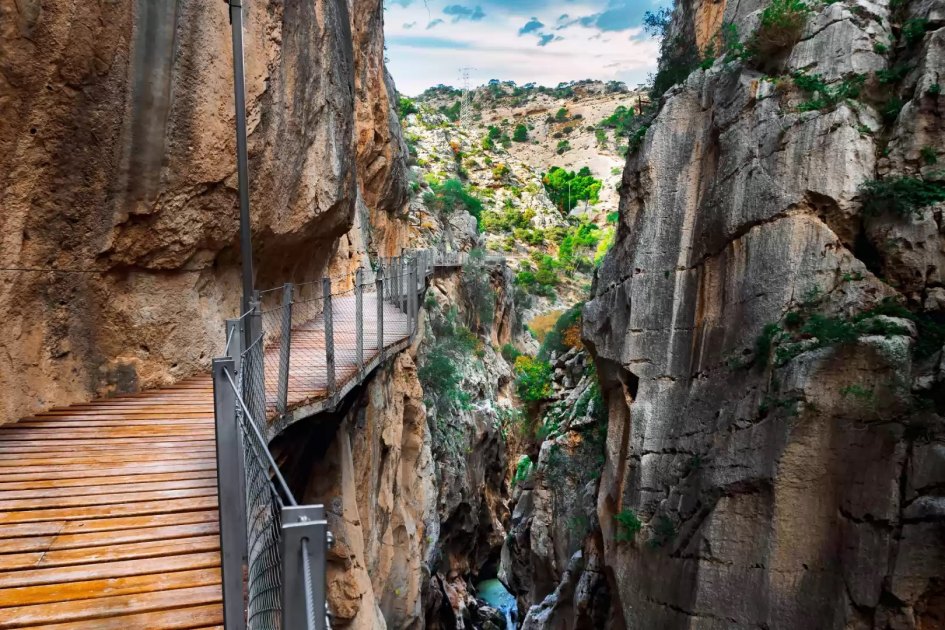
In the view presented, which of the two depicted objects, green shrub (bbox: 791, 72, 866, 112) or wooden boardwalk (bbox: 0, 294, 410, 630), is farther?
green shrub (bbox: 791, 72, 866, 112)

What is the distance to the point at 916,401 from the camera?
7176mm

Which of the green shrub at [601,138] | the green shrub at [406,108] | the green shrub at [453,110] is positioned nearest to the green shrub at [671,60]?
the green shrub at [406,108]

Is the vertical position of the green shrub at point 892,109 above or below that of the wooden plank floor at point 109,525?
above

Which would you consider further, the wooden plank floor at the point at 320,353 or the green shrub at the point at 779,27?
the green shrub at the point at 779,27

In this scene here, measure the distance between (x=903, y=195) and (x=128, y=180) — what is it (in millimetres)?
9923

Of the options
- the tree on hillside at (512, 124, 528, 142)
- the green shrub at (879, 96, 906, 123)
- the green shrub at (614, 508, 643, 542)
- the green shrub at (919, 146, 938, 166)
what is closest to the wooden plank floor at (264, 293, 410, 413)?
the green shrub at (614, 508, 643, 542)

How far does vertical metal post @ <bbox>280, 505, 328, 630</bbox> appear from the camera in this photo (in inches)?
72.8

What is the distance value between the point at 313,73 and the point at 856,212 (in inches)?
340

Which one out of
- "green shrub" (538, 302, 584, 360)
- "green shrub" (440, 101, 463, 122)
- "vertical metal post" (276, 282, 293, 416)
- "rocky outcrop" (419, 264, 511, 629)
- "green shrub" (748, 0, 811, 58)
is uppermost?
"green shrub" (440, 101, 463, 122)

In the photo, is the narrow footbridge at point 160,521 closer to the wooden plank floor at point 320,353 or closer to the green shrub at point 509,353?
the wooden plank floor at point 320,353

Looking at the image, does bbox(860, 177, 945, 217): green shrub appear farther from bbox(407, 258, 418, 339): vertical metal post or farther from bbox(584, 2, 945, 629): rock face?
bbox(407, 258, 418, 339): vertical metal post

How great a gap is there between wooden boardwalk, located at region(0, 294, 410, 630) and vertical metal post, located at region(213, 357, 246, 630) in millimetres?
104

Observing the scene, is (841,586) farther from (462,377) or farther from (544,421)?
(462,377)

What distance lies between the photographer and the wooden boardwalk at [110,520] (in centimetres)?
287
